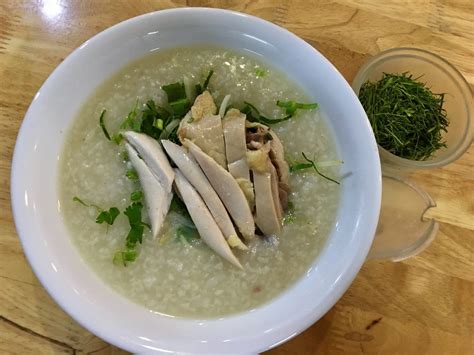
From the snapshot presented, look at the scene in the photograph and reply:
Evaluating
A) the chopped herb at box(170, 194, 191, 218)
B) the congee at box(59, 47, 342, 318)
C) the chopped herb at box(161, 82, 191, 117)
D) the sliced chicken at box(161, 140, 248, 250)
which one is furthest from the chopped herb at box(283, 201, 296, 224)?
the chopped herb at box(161, 82, 191, 117)

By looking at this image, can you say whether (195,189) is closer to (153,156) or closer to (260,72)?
(153,156)

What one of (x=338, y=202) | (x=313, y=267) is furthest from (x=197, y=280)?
(x=338, y=202)

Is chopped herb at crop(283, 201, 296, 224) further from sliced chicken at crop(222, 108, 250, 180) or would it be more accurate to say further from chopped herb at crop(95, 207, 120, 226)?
chopped herb at crop(95, 207, 120, 226)

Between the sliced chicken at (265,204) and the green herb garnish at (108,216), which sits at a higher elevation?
the sliced chicken at (265,204)

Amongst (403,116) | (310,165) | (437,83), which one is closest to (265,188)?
(310,165)

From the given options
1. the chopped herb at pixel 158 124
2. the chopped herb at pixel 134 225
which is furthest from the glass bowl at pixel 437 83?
the chopped herb at pixel 134 225

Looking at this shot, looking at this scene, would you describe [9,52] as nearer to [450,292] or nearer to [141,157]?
[141,157]

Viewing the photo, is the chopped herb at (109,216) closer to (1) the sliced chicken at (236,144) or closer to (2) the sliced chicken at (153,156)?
(2) the sliced chicken at (153,156)
